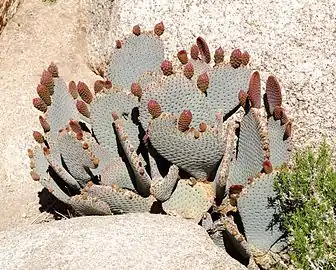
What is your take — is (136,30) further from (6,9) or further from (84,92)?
(6,9)

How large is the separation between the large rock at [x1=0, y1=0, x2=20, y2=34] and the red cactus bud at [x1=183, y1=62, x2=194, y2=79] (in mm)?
2742

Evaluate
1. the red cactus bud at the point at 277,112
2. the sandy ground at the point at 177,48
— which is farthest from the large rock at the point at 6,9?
the red cactus bud at the point at 277,112

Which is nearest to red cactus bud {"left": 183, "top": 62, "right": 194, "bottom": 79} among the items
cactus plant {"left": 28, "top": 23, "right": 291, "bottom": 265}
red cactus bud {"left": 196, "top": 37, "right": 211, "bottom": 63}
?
cactus plant {"left": 28, "top": 23, "right": 291, "bottom": 265}

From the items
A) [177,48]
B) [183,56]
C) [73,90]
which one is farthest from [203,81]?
[177,48]

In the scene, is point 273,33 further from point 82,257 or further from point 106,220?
point 82,257

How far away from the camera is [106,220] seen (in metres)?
4.32

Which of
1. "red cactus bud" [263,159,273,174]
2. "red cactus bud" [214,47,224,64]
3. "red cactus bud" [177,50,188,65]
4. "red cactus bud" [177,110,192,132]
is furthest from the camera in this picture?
"red cactus bud" [214,47,224,64]

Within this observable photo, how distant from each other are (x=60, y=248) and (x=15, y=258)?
26 centimetres

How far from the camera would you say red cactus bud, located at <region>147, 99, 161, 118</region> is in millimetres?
4258

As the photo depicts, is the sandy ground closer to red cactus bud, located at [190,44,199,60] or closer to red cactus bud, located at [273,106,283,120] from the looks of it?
red cactus bud, located at [273,106,283,120]

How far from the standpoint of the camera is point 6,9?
6.70 m

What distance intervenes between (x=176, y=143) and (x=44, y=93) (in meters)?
1.01

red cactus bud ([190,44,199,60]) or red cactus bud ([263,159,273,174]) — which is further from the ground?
red cactus bud ([190,44,199,60])

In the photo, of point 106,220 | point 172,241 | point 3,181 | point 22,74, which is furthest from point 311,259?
point 22,74
